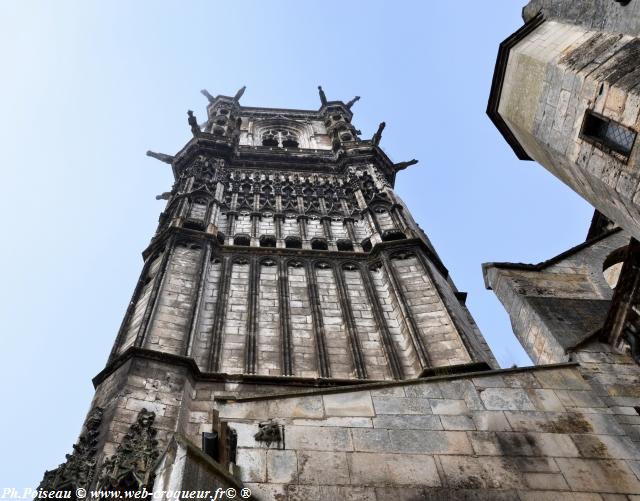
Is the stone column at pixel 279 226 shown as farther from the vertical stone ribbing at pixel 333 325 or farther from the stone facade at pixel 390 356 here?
the vertical stone ribbing at pixel 333 325

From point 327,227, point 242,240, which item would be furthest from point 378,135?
point 242,240

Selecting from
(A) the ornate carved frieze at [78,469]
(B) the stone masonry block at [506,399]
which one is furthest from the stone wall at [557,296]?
(A) the ornate carved frieze at [78,469]

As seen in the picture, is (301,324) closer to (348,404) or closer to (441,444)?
(348,404)

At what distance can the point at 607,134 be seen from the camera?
23.0ft

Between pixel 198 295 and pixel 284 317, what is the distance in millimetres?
1946

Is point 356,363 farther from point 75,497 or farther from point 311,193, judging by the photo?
point 311,193

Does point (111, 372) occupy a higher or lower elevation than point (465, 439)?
higher

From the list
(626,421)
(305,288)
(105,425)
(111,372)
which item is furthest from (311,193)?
(626,421)

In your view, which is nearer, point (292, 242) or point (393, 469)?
point (393, 469)

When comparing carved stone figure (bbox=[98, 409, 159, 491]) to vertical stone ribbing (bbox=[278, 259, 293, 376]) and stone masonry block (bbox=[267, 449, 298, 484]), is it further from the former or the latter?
vertical stone ribbing (bbox=[278, 259, 293, 376])

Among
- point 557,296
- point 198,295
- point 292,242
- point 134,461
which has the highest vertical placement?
point 292,242

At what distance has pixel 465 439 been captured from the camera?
6.20 meters

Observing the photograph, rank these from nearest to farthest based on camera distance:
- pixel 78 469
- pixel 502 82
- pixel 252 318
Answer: pixel 78 469
pixel 502 82
pixel 252 318

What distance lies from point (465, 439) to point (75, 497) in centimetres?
470
